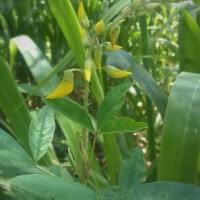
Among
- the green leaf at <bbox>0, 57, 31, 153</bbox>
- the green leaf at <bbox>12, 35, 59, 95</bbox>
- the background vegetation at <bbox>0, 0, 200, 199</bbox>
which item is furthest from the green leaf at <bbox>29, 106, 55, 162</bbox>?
the green leaf at <bbox>12, 35, 59, 95</bbox>

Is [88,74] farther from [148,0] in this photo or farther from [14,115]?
[14,115]

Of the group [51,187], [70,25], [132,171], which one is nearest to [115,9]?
[70,25]

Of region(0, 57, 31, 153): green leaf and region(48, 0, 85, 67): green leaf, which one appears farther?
region(0, 57, 31, 153): green leaf

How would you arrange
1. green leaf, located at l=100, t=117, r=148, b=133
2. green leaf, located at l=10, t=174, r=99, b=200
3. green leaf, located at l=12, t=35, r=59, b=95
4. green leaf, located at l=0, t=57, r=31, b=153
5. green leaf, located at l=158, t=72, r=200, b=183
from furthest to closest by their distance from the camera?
1. green leaf, located at l=12, t=35, r=59, b=95
2. green leaf, located at l=0, t=57, r=31, b=153
3. green leaf, located at l=158, t=72, r=200, b=183
4. green leaf, located at l=100, t=117, r=148, b=133
5. green leaf, located at l=10, t=174, r=99, b=200

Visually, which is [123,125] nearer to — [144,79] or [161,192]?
[161,192]

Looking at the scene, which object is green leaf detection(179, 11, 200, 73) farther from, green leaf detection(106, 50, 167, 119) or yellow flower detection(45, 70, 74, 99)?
yellow flower detection(45, 70, 74, 99)

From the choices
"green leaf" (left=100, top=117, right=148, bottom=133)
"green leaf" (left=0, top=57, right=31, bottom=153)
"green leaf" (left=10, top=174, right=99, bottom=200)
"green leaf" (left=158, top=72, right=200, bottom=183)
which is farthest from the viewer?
"green leaf" (left=0, top=57, right=31, bottom=153)

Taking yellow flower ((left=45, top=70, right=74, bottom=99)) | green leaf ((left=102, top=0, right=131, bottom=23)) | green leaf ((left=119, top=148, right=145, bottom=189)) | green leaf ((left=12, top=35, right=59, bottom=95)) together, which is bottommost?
green leaf ((left=119, top=148, right=145, bottom=189))

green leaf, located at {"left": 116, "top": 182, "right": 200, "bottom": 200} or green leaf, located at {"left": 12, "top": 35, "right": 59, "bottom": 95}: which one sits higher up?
green leaf, located at {"left": 12, "top": 35, "right": 59, "bottom": 95}
